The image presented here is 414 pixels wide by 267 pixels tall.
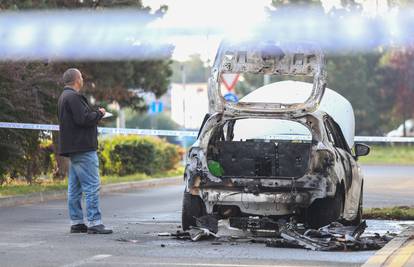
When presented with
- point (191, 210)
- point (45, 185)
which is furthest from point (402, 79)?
point (191, 210)

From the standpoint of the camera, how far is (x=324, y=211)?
11.5 m

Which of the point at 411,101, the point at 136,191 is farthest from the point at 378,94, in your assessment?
the point at 136,191

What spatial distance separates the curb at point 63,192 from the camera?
16938mm

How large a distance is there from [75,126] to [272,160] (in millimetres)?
2453

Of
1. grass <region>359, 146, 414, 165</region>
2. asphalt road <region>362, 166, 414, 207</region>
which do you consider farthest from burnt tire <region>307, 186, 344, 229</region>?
grass <region>359, 146, 414, 165</region>

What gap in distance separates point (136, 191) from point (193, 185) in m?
10.7

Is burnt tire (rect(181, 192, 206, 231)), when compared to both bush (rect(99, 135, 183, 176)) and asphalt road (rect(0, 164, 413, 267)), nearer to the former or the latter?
asphalt road (rect(0, 164, 413, 267))

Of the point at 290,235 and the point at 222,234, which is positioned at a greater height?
the point at 290,235

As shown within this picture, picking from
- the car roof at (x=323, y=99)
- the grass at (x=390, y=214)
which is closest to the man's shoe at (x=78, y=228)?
the car roof at (x=323, y=99)

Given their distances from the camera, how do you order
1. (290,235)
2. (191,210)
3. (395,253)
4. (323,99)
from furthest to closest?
(323,99) < (191,210) < (290,235) < (395,253)

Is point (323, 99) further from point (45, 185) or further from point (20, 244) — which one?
point (45, 185)

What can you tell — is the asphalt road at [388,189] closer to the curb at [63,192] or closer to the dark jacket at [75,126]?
the curb at [63,192]

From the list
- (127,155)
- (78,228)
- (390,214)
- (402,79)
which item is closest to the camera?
(78,228)

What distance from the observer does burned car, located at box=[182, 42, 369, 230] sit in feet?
37.3
